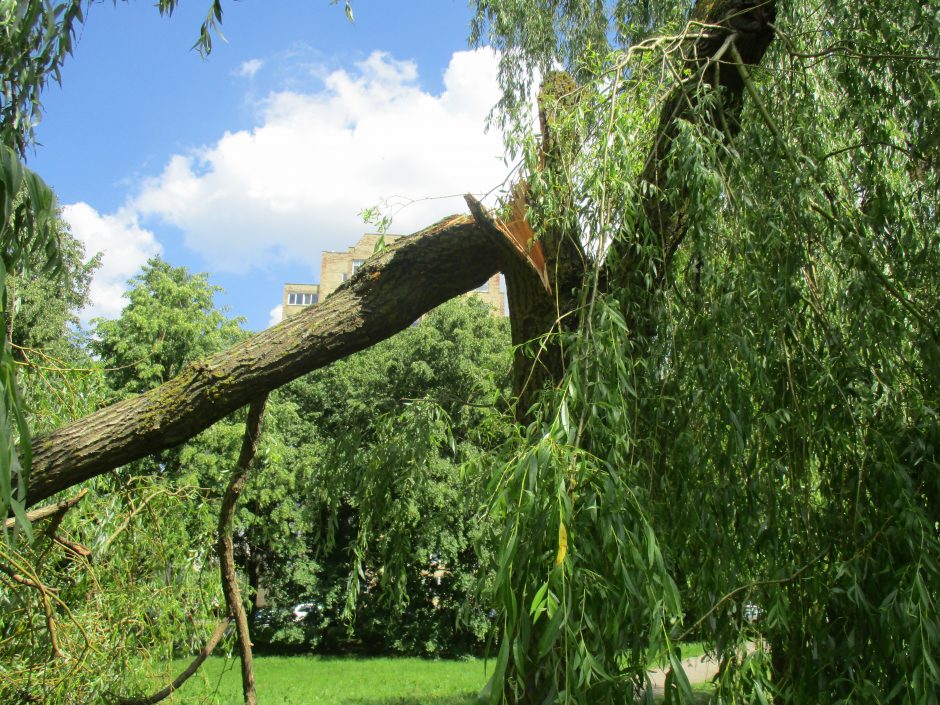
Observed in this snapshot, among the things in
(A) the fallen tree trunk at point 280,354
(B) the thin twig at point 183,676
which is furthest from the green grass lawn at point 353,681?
(A) the fallen tree trunk at point 280,354

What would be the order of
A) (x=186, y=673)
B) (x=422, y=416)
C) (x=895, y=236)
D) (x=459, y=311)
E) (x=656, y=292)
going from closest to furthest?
(x=656, y=292) → (x=895, y=236) → (x=422, y=416) → (x=186, y=673) → (x=459, y=311)

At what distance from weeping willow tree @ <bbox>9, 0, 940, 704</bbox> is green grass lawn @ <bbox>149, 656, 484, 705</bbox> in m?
6.97

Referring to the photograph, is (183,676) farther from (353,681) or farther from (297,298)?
(297,298)

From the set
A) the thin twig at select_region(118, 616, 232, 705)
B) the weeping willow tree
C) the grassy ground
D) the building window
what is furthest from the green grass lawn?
the building window

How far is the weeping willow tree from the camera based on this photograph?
1.49m

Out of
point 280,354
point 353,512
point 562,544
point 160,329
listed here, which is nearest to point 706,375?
point 562,544

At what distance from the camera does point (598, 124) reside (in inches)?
90.9

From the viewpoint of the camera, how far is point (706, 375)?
6.66ft

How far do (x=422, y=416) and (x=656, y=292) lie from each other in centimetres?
107

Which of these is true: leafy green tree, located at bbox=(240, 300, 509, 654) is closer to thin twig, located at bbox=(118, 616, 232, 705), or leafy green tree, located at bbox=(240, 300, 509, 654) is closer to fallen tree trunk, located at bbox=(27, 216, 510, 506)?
thin twig, located at bbox=(118, 616, 232, 705)

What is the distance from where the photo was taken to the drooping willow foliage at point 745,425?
1461 millimetres

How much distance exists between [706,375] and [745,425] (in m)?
0.16

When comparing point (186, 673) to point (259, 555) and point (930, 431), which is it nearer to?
point (930, 431)

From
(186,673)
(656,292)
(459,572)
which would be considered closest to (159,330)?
(459,572)
